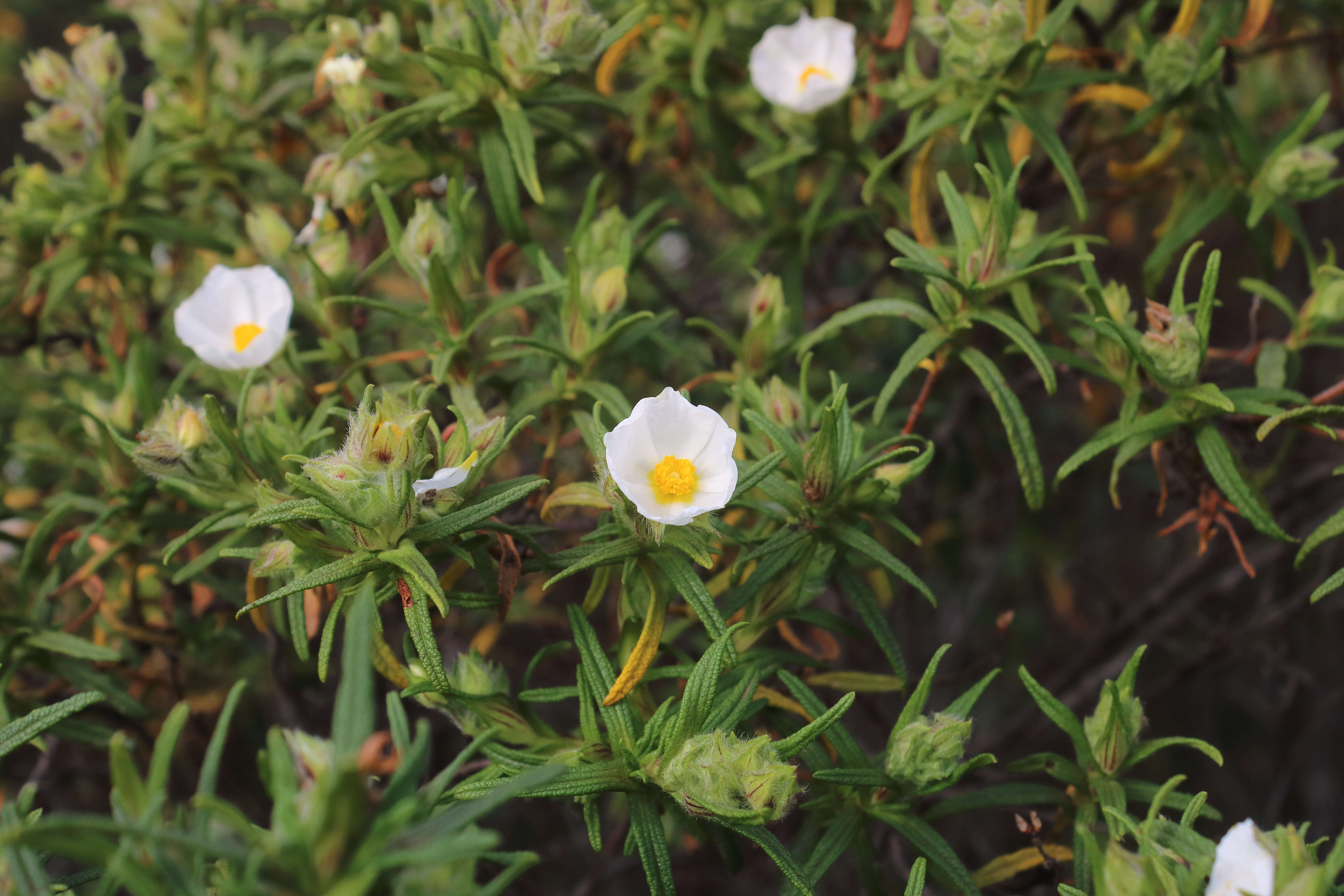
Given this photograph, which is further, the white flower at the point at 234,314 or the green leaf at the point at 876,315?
the white flower at the point at 234,314

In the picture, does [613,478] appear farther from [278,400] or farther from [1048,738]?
[1048,738]

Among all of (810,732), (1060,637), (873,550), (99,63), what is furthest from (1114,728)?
(99,63)

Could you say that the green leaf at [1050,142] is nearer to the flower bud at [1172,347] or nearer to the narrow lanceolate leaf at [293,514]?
the flower bud at [1172,347]

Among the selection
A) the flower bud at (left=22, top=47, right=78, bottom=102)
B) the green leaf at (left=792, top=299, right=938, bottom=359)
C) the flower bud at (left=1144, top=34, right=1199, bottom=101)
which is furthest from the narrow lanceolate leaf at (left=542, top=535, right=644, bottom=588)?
the flower bud at (left=22, top=47, right=78, bottom=102)

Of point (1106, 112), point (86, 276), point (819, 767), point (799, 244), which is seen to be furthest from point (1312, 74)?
point (86, 276)

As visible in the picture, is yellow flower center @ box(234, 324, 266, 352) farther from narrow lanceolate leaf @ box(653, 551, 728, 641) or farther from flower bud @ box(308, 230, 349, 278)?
narrow lanceolate leaf @ box(653, 551, 728, 641)

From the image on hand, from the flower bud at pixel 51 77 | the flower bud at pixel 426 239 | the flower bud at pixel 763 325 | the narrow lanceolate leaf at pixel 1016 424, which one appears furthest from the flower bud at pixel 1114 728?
the flower bud at pixel 51 77
